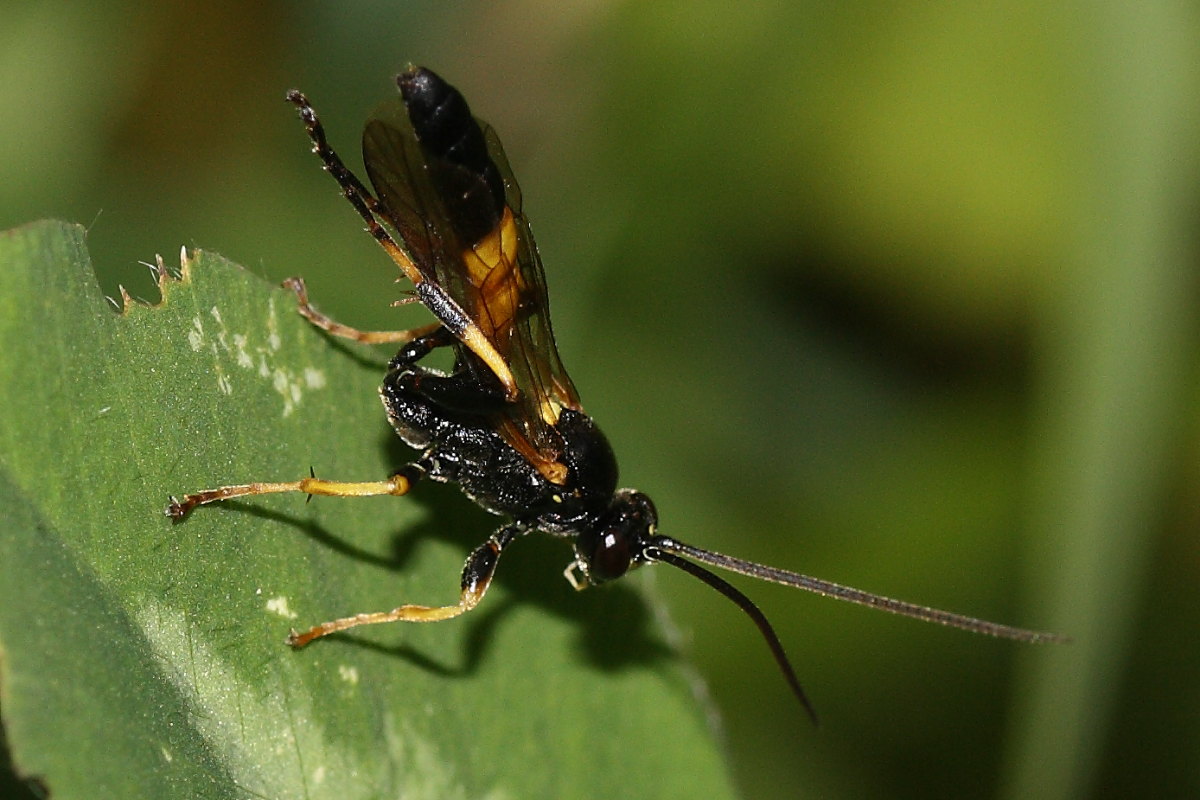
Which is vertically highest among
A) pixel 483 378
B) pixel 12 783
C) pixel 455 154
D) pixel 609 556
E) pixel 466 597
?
pixel 455 154

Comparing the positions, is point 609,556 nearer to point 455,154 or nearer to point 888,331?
point 455,154

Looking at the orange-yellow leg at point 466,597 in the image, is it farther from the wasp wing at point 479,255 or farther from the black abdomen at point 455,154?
the black abdomen at point 455,154

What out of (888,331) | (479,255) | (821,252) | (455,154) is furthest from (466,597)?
(888,331)

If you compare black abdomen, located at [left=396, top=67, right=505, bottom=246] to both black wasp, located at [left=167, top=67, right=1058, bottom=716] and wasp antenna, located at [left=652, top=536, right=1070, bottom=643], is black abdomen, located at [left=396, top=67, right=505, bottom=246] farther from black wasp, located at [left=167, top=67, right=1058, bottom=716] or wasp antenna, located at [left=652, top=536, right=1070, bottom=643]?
wasp antenna, located at [left=652, top=536, right=1070, bottom=643]

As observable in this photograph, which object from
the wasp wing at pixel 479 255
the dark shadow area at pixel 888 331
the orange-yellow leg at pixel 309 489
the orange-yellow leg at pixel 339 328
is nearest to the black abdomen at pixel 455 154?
the wasp wing at pixel 479 255

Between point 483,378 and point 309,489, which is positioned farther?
point 483,378

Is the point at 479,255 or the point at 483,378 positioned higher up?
the point at 479,255

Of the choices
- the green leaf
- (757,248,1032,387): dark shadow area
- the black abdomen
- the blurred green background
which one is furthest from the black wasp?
(757,248,1032,387): dark shadow area
